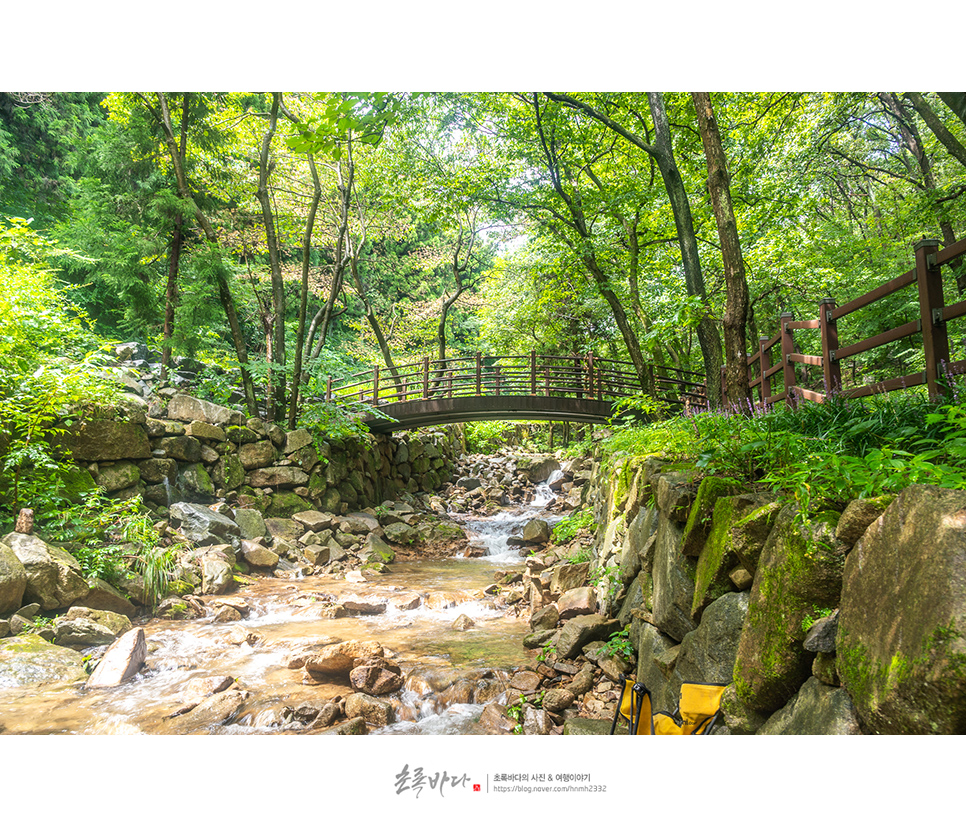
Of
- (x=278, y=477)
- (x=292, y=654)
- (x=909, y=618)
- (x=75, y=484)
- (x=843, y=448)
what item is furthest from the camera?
(x=278, y=477)

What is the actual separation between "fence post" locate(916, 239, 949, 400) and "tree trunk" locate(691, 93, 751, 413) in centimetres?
165

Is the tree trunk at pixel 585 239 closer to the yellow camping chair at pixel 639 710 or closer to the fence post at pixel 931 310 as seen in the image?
the fence post at pixel 931 310

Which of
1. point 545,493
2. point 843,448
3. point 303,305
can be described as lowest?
point 545,493

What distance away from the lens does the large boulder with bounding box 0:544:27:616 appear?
9.23 ft

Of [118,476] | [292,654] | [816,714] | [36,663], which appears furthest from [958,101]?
[118,476]

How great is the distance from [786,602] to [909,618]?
1.26ft

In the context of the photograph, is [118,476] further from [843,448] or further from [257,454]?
[843,448]

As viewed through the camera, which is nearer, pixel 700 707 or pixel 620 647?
→ pixel 700 707

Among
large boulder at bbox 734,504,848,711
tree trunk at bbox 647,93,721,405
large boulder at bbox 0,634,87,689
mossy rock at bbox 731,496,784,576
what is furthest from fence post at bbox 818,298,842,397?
large boulder at bbox 0,634,87,689

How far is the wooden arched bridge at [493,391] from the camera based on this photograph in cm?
904

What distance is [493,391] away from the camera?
9594mm
